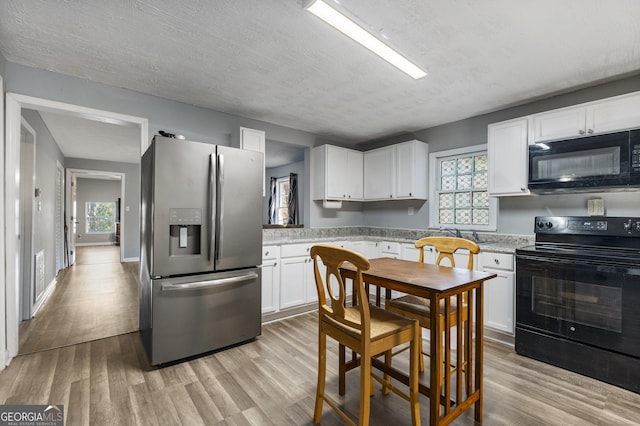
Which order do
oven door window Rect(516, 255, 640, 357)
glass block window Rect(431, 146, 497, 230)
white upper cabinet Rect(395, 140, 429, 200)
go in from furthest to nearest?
white upper cabinet Rect(395, 140, 429, 200), glass block window Rect(431, 146, 497, 230), oven door window Rect(516, 255, 640, 357)

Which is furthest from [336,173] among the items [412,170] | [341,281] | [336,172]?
[341,281]

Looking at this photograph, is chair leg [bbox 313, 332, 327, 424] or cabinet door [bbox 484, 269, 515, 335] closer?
chair leg [bbox 313, 332, 327, 424]

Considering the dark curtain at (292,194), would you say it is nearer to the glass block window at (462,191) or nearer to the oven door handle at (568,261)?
the glass block window at (462,191)

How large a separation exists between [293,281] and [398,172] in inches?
80.6

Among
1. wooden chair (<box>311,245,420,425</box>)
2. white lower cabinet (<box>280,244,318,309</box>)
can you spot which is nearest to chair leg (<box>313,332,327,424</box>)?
wooden chair (<box>311,245,420,425</box>)

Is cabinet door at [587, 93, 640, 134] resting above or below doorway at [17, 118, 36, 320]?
above

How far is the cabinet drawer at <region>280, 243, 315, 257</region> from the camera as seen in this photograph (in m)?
3.53

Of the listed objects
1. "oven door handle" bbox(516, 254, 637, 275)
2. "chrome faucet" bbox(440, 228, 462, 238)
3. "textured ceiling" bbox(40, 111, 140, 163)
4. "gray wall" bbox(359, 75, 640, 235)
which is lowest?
"oven door handle" bbox(516, 254, 637, 275)

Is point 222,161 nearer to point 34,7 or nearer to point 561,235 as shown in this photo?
point 34,7

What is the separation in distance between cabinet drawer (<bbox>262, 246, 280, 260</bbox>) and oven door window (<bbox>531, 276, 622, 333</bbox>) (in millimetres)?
2489

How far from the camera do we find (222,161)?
265 centimetres

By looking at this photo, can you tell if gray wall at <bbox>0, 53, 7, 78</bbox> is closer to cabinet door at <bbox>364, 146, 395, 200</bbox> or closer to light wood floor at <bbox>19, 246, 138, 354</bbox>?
light wood floor at <bbox>19, 246, 138, 354</bbox>

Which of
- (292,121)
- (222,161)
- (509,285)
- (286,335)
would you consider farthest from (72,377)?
(509,285)

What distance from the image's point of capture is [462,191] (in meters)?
3.85
